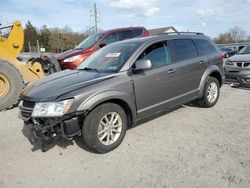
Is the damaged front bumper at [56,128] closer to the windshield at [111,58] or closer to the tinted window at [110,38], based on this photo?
the windshield at [111,58]

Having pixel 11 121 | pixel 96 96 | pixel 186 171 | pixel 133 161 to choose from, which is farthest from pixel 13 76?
pixel 186 171

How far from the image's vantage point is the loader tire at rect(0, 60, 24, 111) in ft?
20.7

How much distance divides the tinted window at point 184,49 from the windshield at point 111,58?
0.99m

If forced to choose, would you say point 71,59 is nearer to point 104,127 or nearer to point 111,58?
point 111,58

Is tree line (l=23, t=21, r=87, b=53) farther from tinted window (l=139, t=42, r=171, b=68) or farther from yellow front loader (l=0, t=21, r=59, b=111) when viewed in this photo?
tinted window (l=139, t=42, r=171, b=68)

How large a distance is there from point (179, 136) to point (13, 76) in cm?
448

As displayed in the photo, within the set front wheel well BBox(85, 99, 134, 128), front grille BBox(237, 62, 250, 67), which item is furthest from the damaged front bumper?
front grille BBox(237, 62, 250, 67)

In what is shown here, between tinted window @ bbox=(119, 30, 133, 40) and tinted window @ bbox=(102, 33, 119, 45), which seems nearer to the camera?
tinted window @ bbox=(102, 33, 119, 45)

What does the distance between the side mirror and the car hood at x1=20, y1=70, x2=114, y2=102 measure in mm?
460

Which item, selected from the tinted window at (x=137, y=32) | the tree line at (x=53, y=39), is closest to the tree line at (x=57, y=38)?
the tree line at (x=53, y=39)

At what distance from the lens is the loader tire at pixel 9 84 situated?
6301mm

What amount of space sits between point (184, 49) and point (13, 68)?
4306 mm

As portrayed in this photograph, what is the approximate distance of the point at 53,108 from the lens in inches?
137

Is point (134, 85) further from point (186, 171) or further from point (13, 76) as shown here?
point (13, 76)
